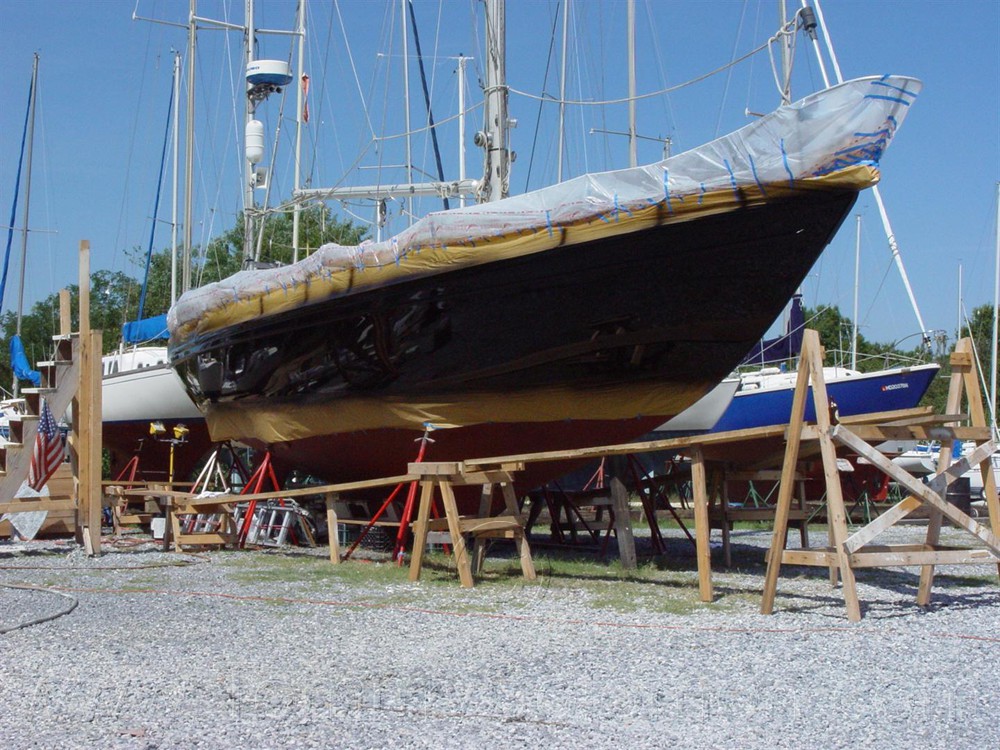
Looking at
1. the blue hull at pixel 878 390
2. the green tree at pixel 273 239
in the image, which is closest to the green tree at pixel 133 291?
the green tree at pixel 273 239

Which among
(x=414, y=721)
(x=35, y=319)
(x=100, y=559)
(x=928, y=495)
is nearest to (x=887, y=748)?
(x=414, y=721)

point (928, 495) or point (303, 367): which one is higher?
point (303, 367)

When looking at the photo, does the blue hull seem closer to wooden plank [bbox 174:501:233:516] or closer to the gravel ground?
wooden plank [bbox 174:501:233:516]

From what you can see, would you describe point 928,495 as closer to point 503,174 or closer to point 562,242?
point 562,242

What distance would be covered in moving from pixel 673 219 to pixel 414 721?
4.78 metres

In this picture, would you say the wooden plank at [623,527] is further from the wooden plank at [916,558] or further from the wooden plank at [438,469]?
the wooden plank at [916,558]

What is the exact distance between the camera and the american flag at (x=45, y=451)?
10.9 metres

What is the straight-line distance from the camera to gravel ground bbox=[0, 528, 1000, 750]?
4.14 meters

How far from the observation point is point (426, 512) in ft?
27.3

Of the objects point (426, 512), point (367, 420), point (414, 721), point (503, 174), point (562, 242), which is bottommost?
point (414, 721)

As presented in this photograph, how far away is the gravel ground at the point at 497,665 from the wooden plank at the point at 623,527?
0.67 m

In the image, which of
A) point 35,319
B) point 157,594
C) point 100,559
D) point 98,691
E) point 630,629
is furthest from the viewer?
point 35,319

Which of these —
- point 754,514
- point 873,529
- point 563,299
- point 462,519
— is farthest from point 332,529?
point 873,529

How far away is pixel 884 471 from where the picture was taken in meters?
6.54
